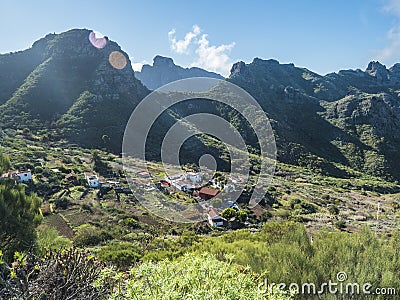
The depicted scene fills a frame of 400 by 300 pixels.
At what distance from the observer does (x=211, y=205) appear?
28.5m

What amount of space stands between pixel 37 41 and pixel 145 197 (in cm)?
6395

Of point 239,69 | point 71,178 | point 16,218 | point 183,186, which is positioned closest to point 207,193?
point 183,186

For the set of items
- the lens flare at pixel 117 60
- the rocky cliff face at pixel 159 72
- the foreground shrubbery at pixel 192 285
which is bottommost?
the foreground shrubbery at pixel 192 285

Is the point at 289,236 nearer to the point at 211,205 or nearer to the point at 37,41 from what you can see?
the point at 211,205

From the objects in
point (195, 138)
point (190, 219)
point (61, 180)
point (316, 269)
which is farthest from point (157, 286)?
point (195, 138)

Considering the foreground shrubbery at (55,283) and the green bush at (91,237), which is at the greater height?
the foreground shrubbery at (55,283)

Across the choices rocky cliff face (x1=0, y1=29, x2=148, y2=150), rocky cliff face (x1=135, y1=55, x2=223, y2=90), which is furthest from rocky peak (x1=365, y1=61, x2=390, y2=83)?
rocky cliff face (x1=135, y1=55, x2=223, y2=90)

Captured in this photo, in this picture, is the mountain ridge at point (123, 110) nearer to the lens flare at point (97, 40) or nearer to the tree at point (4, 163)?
the lens flare at point (97, 40)

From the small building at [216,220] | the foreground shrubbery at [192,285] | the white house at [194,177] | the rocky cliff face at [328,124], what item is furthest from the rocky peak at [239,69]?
the foreground shrubbery at [192,285]
